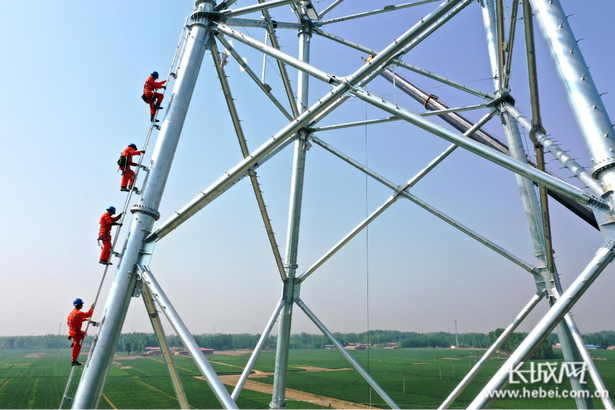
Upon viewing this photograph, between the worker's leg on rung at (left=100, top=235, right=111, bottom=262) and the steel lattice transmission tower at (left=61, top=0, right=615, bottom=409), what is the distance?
56.1 inches

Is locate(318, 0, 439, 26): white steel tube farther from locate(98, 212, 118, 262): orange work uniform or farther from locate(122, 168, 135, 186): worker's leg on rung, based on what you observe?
locate(98, 212, 118, 262): orange work uniform

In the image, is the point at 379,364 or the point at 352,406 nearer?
the point at 352,406

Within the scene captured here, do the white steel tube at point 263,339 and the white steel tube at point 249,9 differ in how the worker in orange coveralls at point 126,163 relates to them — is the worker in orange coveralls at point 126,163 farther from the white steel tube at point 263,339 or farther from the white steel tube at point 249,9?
the white steel tube at point 263,339

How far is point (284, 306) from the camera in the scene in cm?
1048

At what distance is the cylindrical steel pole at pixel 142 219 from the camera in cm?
571

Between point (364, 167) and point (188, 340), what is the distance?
7.73m

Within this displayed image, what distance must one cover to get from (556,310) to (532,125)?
493 cm

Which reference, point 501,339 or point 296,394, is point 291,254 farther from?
point 296,394

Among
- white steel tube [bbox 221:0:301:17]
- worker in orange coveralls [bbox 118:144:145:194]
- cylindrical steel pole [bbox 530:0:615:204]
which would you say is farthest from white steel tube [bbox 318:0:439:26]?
worker in orange coveralls [bbox 118:144:145:194]

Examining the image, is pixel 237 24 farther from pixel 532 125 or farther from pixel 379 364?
pixel 379 364

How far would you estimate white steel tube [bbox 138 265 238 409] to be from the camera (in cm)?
514

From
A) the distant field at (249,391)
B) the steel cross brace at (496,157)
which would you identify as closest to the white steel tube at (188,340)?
the steel cross brace at (496,157)

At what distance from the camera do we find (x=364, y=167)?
38.7 ft

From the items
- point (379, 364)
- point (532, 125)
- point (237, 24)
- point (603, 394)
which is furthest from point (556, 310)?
point (379, 364)
